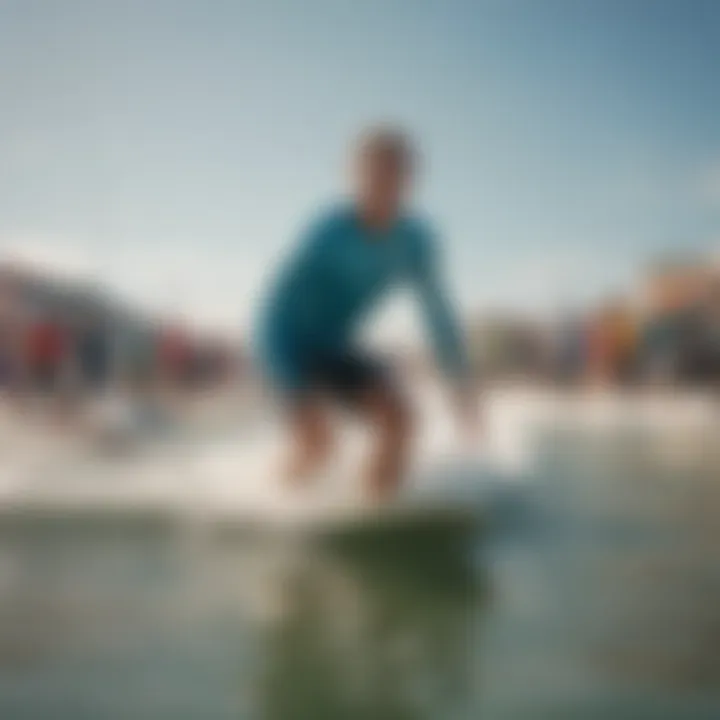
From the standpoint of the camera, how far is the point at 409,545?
4.63 ft

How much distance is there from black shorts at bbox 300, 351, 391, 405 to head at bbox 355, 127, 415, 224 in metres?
0.18

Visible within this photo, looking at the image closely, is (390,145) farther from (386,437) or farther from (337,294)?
(386,437)

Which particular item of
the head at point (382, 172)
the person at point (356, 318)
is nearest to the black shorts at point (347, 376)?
the person at point (356, 318)

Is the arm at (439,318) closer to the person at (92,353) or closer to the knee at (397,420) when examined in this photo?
the knee at (397,420)

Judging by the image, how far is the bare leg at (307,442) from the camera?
1390 millimetres

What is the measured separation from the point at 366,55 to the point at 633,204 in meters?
0.40

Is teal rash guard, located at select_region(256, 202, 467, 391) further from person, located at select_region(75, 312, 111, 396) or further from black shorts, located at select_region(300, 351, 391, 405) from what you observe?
person, located at select_region(75, 312, 111, 396)

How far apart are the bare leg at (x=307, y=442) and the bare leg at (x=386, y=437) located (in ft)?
0.19

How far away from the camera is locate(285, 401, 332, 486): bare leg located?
1390 mm

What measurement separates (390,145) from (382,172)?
0.13 feet

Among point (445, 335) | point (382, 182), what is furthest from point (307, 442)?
point (382, 182)

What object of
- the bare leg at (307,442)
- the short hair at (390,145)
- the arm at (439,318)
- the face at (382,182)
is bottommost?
the bare leg at (307,442)

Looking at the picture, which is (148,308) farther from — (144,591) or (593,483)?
(593,483)

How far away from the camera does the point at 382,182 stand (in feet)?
4.62
